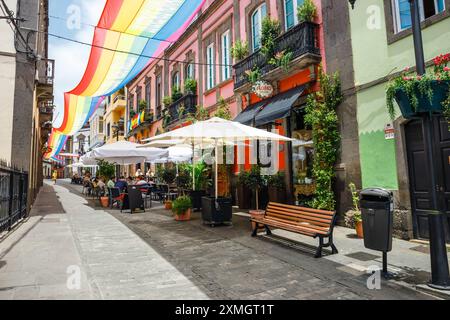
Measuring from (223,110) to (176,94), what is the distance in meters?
5.56

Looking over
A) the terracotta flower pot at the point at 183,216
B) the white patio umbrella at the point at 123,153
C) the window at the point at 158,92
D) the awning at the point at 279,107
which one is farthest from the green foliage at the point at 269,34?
the window at the point at 158,92

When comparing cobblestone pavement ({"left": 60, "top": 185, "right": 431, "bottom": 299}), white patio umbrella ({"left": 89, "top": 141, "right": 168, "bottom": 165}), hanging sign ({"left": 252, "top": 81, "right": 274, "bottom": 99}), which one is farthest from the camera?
white patio umbrella ({"left": 89, "top": 141, "right": 168, "bottom": 165})

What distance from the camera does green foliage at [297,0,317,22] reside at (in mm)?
9008

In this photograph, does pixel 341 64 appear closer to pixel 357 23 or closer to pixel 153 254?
pixel 357 23

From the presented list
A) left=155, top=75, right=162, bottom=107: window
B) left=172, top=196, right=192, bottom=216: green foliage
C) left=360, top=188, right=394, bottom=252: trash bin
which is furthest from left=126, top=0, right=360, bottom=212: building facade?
left=360, top=188, right=394, bottom=252: trash bin

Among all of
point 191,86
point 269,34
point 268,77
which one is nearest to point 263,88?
point 268,77

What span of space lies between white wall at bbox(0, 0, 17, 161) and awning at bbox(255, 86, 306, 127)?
7.82 meters

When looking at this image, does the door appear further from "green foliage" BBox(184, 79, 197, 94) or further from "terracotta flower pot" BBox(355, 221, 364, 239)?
"green foliage" BBox(184, 79, 197, 94)

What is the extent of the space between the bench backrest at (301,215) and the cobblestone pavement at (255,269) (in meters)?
0.52

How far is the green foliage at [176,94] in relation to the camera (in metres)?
17.9

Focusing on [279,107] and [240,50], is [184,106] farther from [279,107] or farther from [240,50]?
[279,107]

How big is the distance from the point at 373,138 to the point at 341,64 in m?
2.23

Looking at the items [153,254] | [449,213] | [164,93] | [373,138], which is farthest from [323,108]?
[164,93]
